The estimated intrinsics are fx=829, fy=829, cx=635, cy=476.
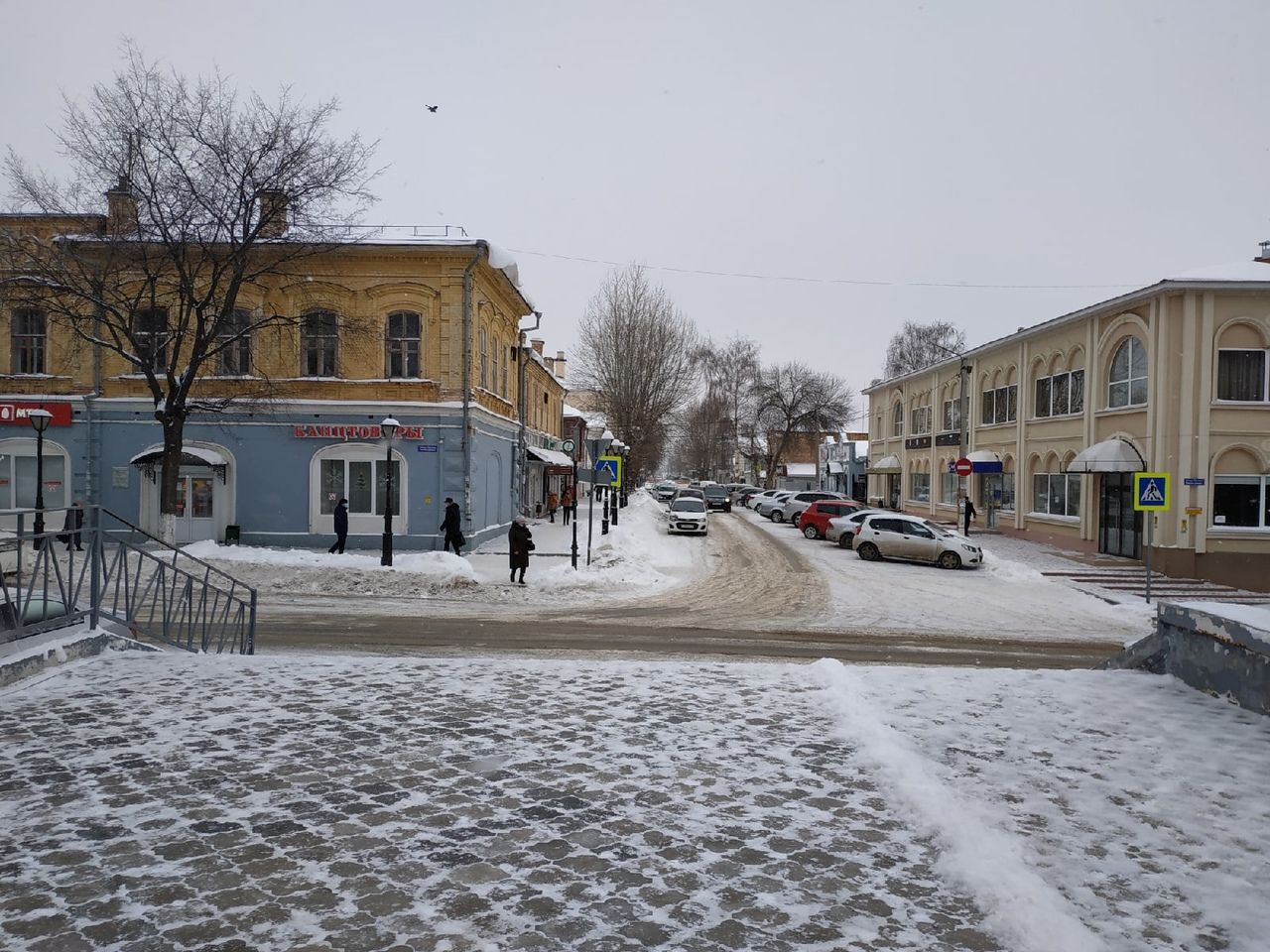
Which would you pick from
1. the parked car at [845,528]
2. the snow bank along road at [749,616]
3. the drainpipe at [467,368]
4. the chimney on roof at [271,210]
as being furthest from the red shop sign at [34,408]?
the parked car at [845,528]

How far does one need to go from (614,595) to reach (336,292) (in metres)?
12.7

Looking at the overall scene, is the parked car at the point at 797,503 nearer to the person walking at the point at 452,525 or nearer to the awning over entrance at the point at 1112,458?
the awning over entrance at the point at 1112,458

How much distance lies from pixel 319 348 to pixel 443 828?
2220 centimetres

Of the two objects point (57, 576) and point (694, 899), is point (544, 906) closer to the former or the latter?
point (694, 899)

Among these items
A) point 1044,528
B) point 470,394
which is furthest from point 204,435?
point 1044,528

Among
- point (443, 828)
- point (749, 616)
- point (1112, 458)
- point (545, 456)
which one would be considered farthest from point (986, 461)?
point (443, 828)

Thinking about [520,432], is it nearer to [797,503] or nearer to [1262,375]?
[797,503]

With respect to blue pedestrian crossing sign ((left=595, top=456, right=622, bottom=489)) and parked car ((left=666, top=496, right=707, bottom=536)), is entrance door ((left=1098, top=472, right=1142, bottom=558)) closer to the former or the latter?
parked car ((left=666, top=496, right=707, bottom=536))

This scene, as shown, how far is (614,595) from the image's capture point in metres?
17.9

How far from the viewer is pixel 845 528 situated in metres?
30.2

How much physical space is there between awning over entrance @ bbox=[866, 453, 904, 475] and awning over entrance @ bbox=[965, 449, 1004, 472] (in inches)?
511

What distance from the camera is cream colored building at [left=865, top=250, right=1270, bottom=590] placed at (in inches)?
933

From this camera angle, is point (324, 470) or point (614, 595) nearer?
point (614, 595)

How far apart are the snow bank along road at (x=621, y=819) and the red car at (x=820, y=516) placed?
87.8ft
